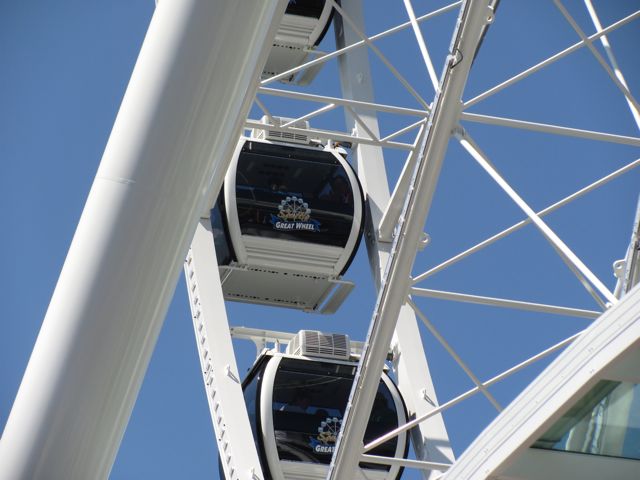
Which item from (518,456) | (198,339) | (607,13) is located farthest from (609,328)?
(607,13)

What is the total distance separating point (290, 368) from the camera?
18234 millimetres

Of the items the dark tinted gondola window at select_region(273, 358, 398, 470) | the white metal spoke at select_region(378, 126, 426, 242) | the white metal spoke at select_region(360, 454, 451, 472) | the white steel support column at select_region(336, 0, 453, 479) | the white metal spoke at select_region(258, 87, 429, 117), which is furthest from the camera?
the white steel support column at select_region(336, 0, 453, 479)

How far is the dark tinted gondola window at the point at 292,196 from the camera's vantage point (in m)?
18.6

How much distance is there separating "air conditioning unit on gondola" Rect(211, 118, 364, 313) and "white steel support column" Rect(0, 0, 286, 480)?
1404 centimetres

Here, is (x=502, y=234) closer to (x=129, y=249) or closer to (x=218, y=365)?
(x=218, y=365)

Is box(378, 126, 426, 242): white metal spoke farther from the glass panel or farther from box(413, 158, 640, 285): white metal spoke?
the glass panel

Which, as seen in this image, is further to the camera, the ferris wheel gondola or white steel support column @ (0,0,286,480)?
the ferris wheel gondola

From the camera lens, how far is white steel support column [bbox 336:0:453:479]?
17717mm

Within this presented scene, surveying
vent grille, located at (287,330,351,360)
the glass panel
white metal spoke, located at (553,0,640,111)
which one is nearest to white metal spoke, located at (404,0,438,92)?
white metal spoke, located at (553,0,640,111)

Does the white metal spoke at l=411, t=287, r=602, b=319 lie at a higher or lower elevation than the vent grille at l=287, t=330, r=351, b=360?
lower

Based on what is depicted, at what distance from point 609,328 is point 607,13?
4964 cm

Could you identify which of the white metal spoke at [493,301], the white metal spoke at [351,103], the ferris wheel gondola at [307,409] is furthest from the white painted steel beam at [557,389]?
the ferris wheel gondola at [307,409]

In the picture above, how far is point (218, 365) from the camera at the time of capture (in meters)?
17.1

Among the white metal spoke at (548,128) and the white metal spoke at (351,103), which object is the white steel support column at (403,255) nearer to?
the white metal spoke at (548,128)
